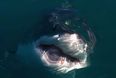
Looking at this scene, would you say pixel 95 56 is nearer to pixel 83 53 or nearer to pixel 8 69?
pixel 83 53

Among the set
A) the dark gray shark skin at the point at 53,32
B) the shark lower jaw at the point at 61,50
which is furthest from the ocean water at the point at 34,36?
the shark lower jaw at the point at 61,50

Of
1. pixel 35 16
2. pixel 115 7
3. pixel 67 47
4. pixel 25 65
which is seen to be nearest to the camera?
pixel 67 47

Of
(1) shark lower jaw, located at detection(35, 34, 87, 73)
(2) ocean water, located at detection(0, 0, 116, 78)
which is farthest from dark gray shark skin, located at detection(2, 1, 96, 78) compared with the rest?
(1) shark lower jaw, located at detection(35, 34, 87, 73)

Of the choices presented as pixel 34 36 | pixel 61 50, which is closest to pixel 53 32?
pixel 61 50

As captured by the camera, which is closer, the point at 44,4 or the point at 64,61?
the point at 64,61

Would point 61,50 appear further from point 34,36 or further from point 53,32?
point 34,36

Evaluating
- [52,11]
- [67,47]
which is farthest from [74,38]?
[52,11]

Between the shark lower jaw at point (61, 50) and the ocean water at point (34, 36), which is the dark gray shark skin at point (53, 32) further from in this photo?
the shark lower jaw at point (61, 50)
